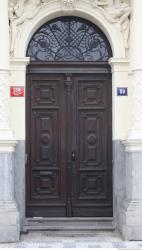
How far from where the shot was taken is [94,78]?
12.9 m

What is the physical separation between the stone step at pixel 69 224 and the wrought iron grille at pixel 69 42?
3.15m

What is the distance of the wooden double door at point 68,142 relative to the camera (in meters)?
12.8

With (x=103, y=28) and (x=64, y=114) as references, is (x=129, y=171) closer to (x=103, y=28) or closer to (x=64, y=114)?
(x=64, y=114)

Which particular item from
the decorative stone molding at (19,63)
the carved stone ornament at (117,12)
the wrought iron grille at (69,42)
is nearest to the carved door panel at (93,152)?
the wrought iron grille at (69,42)

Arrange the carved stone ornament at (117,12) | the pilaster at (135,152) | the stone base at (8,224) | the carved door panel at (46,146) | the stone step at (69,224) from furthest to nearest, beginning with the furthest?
the carved door panel at (46,146) → the carved stone ornament at (117,12) → the stone step at (69,224) → the pilaster at (135,152) → the stone base at (8,224)

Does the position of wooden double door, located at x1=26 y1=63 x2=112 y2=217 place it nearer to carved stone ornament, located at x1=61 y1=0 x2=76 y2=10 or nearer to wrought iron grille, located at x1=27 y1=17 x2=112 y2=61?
wrought iron grille, located at x1=27 y1=17 x2=112 y2=61

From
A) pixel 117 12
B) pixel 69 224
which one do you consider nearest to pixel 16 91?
pixel 117 12

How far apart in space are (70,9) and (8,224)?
4264 millimetres

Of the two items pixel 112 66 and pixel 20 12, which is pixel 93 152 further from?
pixel 20 12

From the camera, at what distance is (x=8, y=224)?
451 inches

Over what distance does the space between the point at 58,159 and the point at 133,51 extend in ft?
8.61

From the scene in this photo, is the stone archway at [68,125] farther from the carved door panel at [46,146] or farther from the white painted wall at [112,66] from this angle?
the white painted wall at [112,66]

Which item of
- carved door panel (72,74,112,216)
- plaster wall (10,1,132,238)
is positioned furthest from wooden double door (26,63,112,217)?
plaster wall (10,1,132,238)

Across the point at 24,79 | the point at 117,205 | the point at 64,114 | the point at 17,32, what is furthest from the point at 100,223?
the point at 17,32
